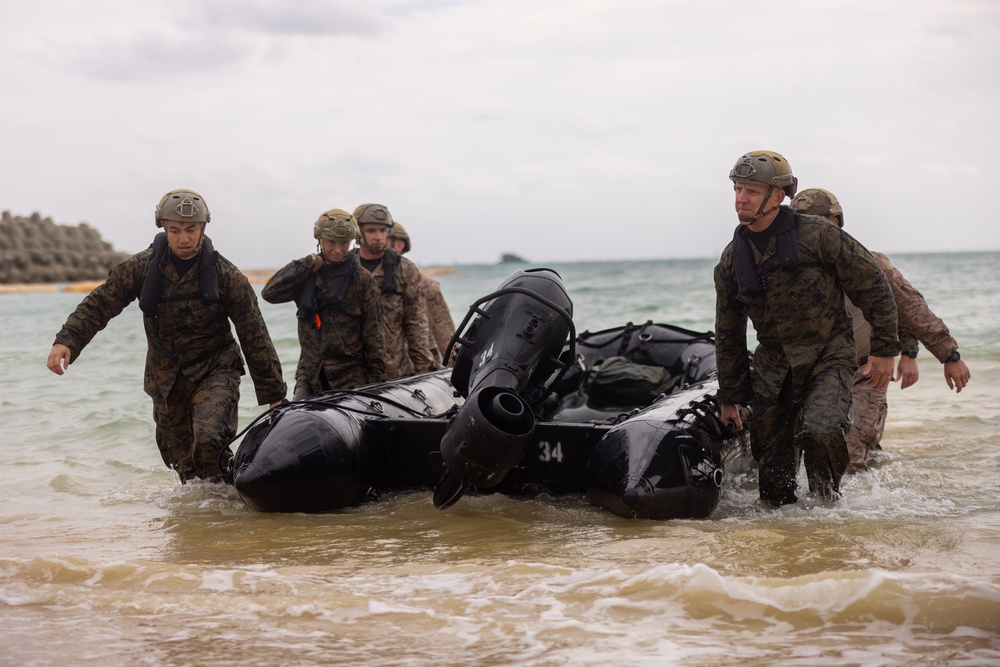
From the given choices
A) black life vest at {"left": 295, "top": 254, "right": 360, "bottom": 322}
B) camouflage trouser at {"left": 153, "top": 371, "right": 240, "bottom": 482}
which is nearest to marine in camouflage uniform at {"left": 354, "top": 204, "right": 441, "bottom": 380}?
black life vest at {"left": 295, "top": 254, "right": 360, "bottom": 322}

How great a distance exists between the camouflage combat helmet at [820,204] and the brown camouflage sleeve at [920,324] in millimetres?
504

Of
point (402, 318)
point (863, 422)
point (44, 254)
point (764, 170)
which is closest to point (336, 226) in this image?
point (402, 318)

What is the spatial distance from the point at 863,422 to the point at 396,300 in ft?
10.1

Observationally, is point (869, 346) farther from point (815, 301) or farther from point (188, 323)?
point (188, 323)

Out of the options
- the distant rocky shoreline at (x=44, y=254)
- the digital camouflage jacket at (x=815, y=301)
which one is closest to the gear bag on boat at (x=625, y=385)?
the digital camouflage jacket at (x=815, y=301)

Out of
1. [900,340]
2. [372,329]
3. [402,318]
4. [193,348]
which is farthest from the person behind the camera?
[402,318]

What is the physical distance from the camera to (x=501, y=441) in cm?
462

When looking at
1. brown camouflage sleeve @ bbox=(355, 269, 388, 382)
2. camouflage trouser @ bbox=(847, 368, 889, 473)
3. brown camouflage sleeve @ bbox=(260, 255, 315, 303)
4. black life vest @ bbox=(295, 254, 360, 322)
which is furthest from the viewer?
brown camouflage sleeve @ bbox=(355, 269, 388, 382)

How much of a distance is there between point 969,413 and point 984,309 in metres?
13.0

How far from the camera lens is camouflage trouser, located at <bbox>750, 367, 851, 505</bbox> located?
4.73 meters

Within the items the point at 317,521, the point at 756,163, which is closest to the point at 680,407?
the point at 756,163

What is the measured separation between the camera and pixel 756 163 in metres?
4.83

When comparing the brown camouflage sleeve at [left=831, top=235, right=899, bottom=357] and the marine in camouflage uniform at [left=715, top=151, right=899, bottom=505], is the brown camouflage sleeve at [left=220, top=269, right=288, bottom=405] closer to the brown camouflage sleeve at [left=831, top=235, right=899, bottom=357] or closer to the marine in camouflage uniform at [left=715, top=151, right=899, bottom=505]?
the marine in camouflage uniform at [left=715, top=151, right=899, bottom=505]

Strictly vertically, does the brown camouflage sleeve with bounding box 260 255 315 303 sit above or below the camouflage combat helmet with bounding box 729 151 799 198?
below
